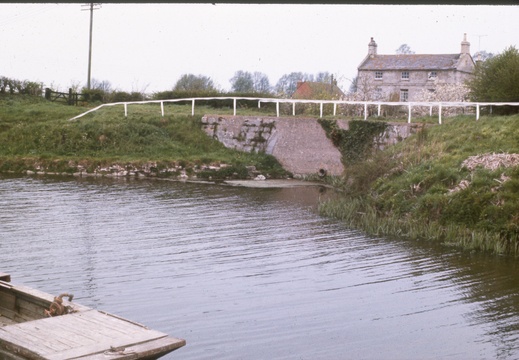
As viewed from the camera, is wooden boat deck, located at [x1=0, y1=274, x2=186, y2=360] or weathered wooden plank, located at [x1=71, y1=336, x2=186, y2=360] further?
wooden boat deck, located at [x1=0, y1=274, x2=186, y2=360]

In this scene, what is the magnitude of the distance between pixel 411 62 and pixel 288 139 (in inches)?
1318

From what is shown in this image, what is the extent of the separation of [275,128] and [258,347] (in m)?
22.8

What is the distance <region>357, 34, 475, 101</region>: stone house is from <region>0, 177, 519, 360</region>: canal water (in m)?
Answer: 41.3

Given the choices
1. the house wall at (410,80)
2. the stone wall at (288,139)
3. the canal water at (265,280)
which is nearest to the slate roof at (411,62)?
the house wall at (410,80)

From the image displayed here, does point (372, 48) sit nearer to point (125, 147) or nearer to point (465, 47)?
point (465, 47)

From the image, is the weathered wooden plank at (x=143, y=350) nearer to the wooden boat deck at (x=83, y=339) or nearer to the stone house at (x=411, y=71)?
the wooden boat deck at (x=83, y=339)

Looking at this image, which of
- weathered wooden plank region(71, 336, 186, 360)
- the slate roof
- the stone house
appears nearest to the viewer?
weathered wooden plank region(71, 336, 186, 360)

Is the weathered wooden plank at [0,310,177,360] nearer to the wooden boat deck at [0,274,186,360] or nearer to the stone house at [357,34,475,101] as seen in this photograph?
the wooden boat deck at [0,274,186,360]

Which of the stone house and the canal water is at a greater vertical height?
the stone house

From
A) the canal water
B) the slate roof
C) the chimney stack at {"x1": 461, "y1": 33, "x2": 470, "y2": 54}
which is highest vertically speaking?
the chimney stack at {"x1": 461, "y1": 33, "x2": 470, "y2": 54}

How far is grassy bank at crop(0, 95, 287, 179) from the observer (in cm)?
3256

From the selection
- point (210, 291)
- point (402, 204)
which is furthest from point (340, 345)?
point (402, 204)

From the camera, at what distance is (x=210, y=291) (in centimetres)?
1391

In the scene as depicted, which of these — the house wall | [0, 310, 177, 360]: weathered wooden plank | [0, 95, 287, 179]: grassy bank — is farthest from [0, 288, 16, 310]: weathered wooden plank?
the house wall
